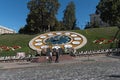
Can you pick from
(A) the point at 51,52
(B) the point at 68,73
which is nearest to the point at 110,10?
(A) the point at 51,52

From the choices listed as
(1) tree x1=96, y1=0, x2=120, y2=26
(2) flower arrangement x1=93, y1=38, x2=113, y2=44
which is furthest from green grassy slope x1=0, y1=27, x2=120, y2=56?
(1) tree x1=96, y1=0, x2=120, y2=26

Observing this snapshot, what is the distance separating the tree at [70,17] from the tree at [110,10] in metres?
33.5

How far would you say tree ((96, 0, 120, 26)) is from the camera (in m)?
67.0

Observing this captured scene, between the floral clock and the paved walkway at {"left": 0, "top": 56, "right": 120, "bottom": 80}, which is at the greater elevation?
the floral clock

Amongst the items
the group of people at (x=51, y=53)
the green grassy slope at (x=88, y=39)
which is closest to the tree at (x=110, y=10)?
the green grassy slope at (x=88, y=39)

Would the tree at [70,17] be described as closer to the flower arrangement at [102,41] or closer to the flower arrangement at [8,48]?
the flower arrangement at [102,41]

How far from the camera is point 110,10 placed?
222 feet

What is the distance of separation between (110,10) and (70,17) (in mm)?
44537

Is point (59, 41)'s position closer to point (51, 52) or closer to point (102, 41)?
point (102, 41)

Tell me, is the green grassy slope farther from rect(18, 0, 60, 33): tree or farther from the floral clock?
rect(18, 0, 60, 33): tree

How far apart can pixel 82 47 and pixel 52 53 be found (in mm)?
7410

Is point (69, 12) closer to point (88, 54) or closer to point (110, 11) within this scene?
point (110, 11)

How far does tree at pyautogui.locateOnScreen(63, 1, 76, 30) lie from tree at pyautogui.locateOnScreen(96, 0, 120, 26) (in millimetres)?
33474

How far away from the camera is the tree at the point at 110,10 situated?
6700 centimetres
